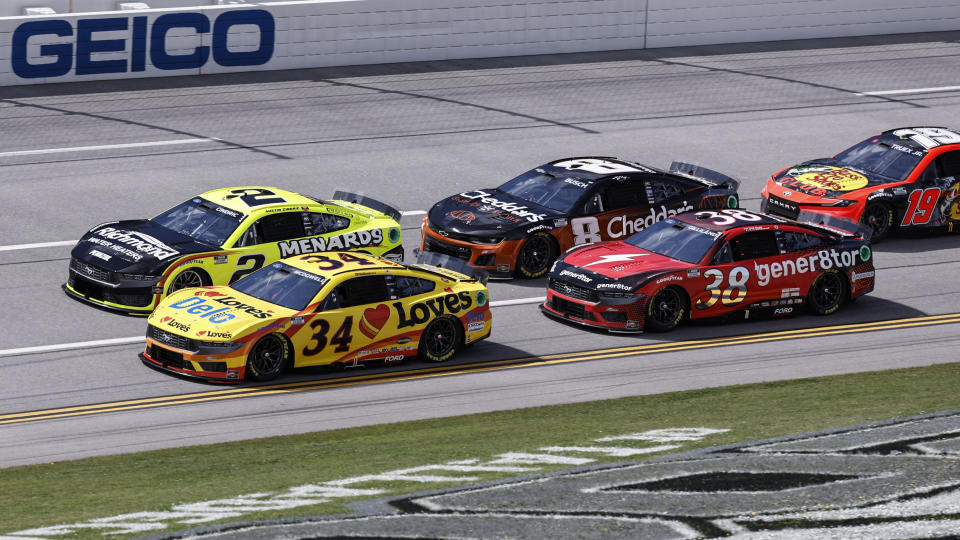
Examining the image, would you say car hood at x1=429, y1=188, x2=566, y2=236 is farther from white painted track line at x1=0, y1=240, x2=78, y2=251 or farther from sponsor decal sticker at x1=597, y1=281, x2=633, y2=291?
white painted track line at x1=0, y1=240, x2=78, y2=251

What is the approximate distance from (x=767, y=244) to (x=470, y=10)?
54.6 ft

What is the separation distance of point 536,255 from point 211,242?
4609 millimetres

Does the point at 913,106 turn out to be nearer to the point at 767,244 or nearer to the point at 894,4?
the point at 894,4

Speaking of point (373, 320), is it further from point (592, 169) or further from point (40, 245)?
point (40, 245)

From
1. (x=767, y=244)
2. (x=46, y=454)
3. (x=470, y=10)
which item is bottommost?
(x=46, y=454)

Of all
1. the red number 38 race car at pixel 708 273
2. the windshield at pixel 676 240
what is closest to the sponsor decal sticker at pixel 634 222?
the windshield at pixel 676 240

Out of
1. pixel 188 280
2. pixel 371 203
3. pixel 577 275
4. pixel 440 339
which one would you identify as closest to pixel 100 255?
pixel 188 280

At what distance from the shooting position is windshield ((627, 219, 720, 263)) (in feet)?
65.3

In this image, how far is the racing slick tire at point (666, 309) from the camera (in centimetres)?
1950

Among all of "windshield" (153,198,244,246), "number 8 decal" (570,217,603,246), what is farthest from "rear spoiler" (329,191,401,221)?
"number 8 decal" (570,217,603,246)

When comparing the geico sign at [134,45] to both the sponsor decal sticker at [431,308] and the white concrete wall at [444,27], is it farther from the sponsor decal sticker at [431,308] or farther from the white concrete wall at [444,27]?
the sponsor decal sticker at [431,308]

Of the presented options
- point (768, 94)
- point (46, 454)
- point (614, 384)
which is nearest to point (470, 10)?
point (768, 94)

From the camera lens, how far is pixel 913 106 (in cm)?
3312

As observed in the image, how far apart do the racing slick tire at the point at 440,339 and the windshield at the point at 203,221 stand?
3283 millimetres
